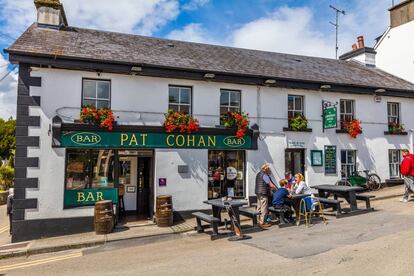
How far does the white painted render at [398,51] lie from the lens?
17984 millimetres

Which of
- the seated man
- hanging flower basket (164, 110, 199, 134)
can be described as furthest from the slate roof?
the seated man

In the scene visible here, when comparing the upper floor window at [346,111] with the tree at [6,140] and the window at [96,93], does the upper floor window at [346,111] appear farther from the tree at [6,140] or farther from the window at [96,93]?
the tree at [6,140]

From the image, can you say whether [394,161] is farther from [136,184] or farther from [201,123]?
[136,184]

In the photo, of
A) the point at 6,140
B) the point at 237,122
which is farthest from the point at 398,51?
the point at 6,140

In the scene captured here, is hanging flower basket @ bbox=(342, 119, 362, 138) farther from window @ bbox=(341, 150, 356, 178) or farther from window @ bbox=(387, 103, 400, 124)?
window @ bbox=(387, 103, 400, 124)

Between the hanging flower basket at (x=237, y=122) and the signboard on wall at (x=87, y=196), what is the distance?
182 inches

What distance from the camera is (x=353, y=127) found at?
1417 centimetres

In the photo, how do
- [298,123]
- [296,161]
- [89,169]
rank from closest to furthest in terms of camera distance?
[89,169] → [298,123] → [296,161]

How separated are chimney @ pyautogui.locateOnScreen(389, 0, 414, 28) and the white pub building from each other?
485 cm

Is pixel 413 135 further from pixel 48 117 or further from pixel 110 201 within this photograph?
pixel 48 117

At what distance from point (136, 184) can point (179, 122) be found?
3093 mm

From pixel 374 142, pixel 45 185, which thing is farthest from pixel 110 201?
pixel 374 142

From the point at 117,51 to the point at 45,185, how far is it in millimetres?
5299

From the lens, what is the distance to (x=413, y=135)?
16016 millimetres
